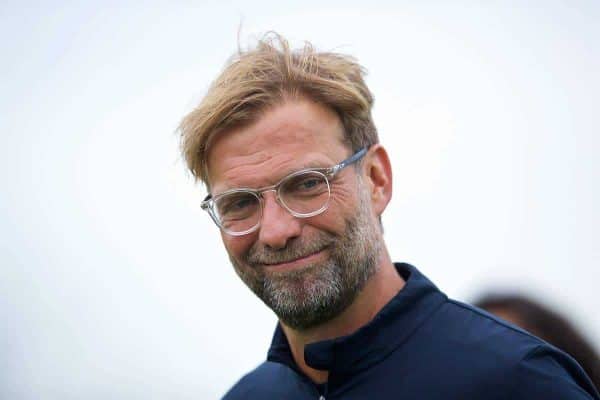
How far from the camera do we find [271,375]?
2.51 metres

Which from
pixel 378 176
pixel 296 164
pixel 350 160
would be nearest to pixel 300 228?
pixel 296 164

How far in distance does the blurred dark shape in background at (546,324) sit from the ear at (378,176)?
2040mm

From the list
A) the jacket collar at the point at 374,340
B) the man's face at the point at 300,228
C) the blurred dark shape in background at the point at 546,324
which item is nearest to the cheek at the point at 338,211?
the man's face at the point at 300,228

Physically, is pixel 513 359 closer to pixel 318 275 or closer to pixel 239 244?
pixel 318 275

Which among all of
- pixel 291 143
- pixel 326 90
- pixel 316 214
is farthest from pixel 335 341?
pixel 326 90

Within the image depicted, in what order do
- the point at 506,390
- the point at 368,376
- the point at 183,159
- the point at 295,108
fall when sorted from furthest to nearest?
the point at 183,159, the point at 295,108, the point at 368,376, the point at 506,390

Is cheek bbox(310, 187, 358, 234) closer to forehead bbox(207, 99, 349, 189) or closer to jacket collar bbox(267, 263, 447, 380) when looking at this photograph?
forehead bbox(207, 99, 349, 189)

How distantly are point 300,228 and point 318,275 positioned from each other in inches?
5.3

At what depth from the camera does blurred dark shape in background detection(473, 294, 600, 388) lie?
3986mm

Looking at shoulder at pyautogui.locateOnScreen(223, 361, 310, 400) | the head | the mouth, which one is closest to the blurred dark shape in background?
shoulder at pyautogui.locateOnScreen(223, 361, 310, 400)

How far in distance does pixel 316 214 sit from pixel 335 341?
34 cm

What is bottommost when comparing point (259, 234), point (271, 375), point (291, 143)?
point (271, 375)

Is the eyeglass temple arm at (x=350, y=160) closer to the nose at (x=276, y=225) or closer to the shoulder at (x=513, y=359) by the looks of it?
the nose at (x=276, y=225)

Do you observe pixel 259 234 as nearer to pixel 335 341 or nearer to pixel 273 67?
pixel 335 341
